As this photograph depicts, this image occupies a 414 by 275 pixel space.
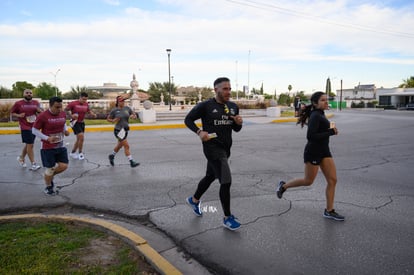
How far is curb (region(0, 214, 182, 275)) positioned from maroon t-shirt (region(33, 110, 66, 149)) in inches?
61.8

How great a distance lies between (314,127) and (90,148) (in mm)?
8697

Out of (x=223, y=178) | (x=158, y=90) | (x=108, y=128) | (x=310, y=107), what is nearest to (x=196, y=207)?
(x=223, y=178)

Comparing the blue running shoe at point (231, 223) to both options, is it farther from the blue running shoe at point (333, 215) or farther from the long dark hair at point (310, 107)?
the long dark hair at point (310, 107)

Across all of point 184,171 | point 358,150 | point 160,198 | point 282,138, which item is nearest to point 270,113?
point 282,138

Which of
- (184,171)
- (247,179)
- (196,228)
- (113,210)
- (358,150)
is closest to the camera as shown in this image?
(196,228)

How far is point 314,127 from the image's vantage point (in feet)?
14.9

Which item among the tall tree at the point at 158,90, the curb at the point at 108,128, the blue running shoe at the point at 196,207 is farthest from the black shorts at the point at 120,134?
the tall tree at the point at 158,90

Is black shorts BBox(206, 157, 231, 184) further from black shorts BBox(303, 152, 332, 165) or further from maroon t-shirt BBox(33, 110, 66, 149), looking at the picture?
maroon t-shirt BBox(33, 110, 66, 149)

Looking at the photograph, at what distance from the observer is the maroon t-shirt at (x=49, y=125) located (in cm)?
575

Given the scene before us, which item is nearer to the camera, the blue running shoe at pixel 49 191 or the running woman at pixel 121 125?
the blue running shoe at pixel 49 191

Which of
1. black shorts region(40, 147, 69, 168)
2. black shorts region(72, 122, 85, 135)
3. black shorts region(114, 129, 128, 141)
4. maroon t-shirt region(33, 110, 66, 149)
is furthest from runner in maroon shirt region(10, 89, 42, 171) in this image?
maroon t-shirt region(33, 110, 66, 149)

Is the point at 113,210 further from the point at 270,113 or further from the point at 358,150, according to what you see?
the point at 270,113

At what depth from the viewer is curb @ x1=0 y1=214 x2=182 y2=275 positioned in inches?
129

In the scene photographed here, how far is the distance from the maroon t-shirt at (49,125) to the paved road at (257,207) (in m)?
0.90
